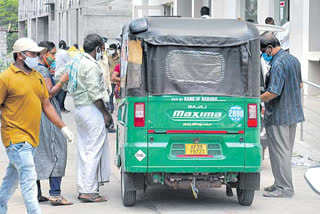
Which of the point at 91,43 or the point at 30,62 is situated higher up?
the point at 91,43

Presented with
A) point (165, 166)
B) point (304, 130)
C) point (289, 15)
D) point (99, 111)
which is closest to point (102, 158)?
point (99, 111)

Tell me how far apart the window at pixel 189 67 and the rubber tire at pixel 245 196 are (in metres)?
1.35

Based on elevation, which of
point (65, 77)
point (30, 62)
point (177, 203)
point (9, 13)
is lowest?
point (177, 203)

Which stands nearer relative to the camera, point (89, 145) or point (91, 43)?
point (89, 145)

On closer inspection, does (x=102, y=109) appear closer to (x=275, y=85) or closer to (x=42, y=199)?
(x=42, y=199)

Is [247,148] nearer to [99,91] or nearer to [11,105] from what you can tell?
[99,91]

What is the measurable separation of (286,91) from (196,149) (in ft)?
5.44

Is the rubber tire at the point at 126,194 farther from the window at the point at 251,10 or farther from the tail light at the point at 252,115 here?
the window at the point at 251,10

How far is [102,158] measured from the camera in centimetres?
941

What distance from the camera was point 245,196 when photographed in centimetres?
901

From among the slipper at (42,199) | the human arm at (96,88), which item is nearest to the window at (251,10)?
the human arm at (96,88)

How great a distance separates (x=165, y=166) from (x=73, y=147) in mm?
6543

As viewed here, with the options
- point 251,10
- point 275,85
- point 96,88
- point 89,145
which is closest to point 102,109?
point 96,88

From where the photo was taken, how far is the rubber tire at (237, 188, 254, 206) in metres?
8.97
